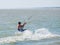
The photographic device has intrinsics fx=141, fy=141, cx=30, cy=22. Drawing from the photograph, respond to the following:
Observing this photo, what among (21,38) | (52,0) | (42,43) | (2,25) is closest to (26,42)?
(21,38)

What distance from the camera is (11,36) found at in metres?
1.47

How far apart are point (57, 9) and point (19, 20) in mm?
431

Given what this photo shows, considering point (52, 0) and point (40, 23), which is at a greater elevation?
point (52, 0)

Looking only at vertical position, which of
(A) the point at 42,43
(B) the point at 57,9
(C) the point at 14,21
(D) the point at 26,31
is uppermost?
(B) the point at 57,9

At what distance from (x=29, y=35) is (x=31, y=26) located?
10cm

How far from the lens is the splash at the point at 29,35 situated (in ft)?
4.81

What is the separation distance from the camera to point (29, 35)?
4.90ft

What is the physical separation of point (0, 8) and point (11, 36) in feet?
1.06

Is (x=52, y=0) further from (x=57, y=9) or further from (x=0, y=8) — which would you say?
(x=0, y=8)

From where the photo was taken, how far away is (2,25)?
148 centimetres

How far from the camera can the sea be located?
4.84 feet

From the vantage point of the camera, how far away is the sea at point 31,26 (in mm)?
1475

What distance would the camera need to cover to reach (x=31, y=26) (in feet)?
4.96

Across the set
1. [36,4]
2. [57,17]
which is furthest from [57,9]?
[36,4]
